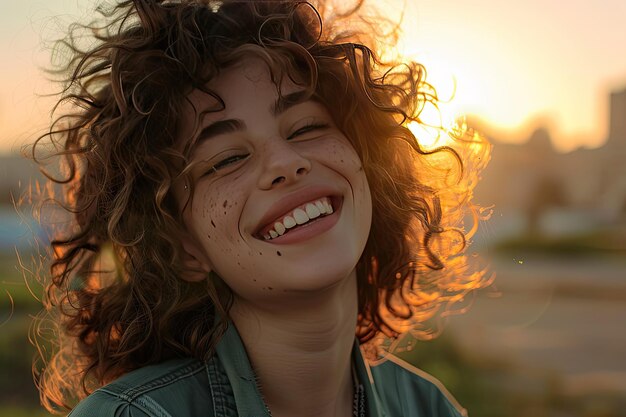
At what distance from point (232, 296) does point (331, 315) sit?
30 cm

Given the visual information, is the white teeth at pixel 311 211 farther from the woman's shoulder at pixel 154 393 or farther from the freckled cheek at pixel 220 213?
the woman's shoulder at pixel 154 393

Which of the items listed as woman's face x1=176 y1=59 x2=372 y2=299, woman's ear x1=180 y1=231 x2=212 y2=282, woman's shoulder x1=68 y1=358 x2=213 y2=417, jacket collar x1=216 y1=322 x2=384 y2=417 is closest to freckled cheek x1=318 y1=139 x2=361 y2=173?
woman's face x1=176 y1=59 x2=372 y2=299

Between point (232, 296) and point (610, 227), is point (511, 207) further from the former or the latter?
point (232, 296)

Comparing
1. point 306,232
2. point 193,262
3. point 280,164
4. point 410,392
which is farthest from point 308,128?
point 410,392

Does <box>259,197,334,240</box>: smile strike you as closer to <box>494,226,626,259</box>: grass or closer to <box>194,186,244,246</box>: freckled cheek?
<box>194,186,244,246</box>: freckled cheek

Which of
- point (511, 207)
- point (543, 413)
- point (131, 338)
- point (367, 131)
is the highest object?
point (511, 207)

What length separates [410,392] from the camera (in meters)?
2.73

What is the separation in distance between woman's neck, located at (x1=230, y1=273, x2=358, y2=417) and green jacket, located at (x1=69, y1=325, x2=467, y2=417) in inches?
2.2

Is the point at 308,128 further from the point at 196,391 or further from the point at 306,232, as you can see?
the point at 196,391

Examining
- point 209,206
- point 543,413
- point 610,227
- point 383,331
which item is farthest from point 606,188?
point 209,206

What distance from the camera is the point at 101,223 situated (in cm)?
240

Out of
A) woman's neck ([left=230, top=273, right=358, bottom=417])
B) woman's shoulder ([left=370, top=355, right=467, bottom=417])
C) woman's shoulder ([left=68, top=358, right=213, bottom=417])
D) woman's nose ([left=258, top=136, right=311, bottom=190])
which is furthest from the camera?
woman's shoulder ([left=370, top=355, right=467, bottom=417])

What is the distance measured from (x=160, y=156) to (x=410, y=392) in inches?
46.8

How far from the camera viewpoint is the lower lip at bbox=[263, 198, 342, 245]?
82.7 inches
